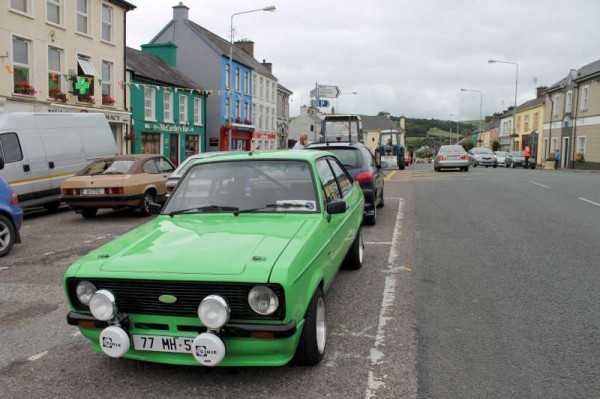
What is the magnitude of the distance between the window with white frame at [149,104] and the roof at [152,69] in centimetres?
74

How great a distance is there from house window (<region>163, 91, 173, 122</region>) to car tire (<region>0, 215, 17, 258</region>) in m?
25.8

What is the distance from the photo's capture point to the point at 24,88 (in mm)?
20047

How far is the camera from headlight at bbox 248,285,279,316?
10.6ft

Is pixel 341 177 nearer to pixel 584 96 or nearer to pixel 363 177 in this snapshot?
pixel 363 177

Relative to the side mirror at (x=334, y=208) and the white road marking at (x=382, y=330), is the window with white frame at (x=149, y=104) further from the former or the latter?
the side mirror at (x=334, y=208)

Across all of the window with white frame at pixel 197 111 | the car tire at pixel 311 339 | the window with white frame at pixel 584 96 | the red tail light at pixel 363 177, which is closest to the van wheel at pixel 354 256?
the car tire at pixel 311 339

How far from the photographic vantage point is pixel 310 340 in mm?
3641

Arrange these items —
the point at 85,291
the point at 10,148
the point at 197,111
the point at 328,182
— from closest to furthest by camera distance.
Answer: the point at 85,291, the point at 328,182, the point at 10,148, the point at 197,111

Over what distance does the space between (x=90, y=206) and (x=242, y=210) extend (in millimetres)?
7978

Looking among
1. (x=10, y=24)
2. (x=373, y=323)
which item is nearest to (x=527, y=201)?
(x=373, y=323)

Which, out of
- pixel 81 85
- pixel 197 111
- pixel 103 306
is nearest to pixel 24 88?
pixel 81 85

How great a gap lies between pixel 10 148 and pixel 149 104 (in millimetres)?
19730

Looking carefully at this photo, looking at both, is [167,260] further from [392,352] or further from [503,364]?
[503,364]

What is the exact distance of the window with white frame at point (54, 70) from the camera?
21.9m
